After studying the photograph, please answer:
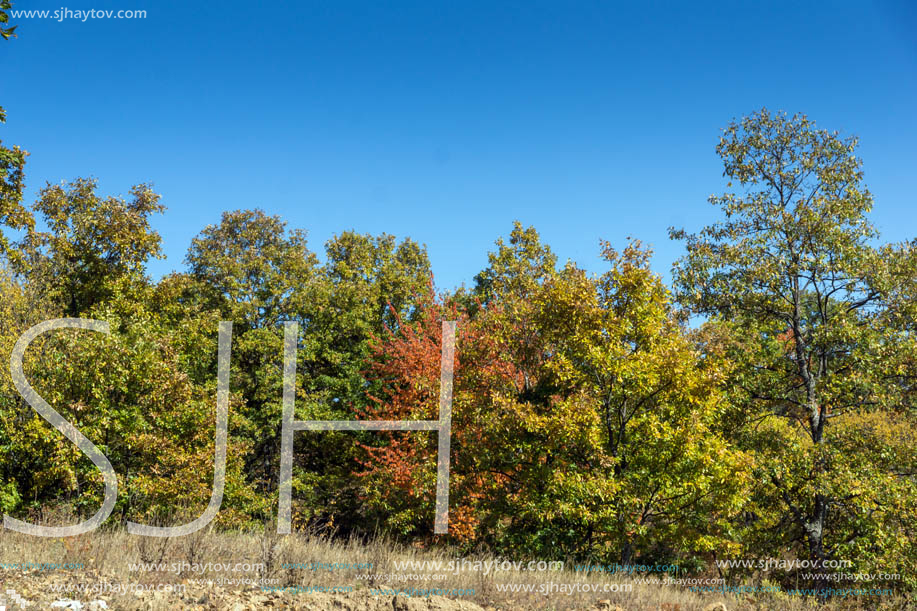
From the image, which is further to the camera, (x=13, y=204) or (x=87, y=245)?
(x=87, y=245)

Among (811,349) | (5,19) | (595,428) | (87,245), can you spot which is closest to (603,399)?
(595,428)

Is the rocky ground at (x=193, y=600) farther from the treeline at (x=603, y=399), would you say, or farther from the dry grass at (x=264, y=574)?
the treeline at (x=603, y=399)

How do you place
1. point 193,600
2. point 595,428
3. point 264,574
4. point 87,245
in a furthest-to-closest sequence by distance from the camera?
point 87,245
point 595,428
point 264,574
point 193,600

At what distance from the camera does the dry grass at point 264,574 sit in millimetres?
7608

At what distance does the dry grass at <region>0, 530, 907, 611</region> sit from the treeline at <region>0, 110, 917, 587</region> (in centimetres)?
194

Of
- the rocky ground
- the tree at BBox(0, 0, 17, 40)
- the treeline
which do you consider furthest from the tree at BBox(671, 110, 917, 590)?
the tree at BBox(0, 0, 17, 40)

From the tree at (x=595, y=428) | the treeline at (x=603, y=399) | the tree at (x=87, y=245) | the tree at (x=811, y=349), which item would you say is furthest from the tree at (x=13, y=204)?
the tree at (x=811, y=349)

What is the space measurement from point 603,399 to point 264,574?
22.5 ft

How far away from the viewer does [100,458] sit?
13.4 meters

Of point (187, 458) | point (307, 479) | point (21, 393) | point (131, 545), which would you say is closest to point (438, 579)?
point (131, 545)

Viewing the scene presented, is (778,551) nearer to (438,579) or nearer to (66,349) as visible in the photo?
(438,579)

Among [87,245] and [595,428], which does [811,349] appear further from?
[87,245]

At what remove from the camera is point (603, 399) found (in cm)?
1180

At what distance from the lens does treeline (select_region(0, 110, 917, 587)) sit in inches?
441
